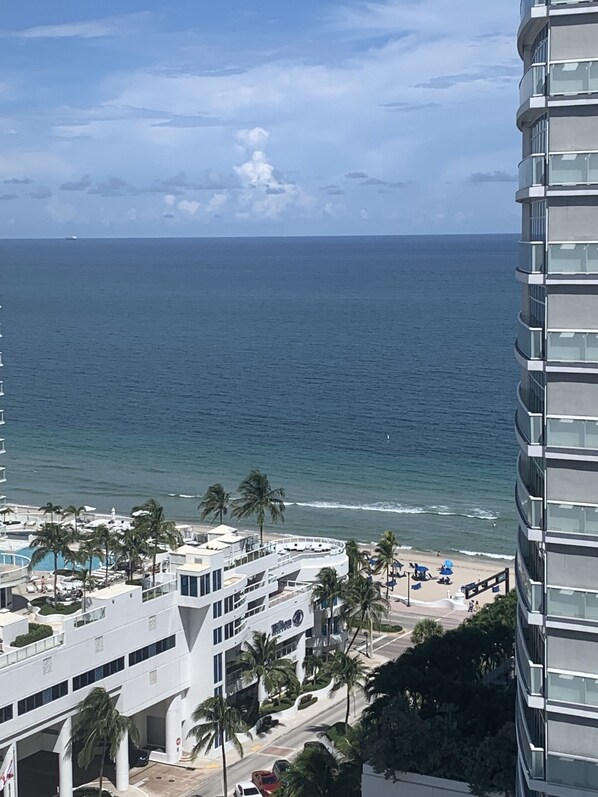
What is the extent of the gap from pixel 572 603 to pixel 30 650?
77.5ft

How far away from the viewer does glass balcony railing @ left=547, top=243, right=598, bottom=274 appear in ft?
84.3

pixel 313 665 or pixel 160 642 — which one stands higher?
pixel 160 642

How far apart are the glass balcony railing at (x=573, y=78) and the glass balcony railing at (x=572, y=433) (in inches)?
274

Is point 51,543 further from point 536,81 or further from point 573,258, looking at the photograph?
point 536,81

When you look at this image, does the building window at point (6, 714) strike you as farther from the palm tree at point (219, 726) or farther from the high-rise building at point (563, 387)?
the high-rise building at point (563, 387)

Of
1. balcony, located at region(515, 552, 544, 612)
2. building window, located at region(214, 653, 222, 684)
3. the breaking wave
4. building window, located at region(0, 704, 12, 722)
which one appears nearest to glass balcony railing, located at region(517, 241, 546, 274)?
balcony, located at region(515, 552, 544, 612)

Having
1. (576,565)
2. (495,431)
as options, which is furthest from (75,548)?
(495,431)

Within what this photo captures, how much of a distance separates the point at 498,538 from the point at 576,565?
223 feet

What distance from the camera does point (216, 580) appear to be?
51.5 m

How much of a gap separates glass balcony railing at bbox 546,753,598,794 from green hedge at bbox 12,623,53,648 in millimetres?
23448

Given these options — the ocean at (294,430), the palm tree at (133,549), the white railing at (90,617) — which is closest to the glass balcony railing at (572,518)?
the white railing at (90,617)

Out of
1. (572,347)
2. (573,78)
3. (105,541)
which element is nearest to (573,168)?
(573,78)

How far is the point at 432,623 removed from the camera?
61.3 metres

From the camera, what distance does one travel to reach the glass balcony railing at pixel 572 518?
2614 centimetres
